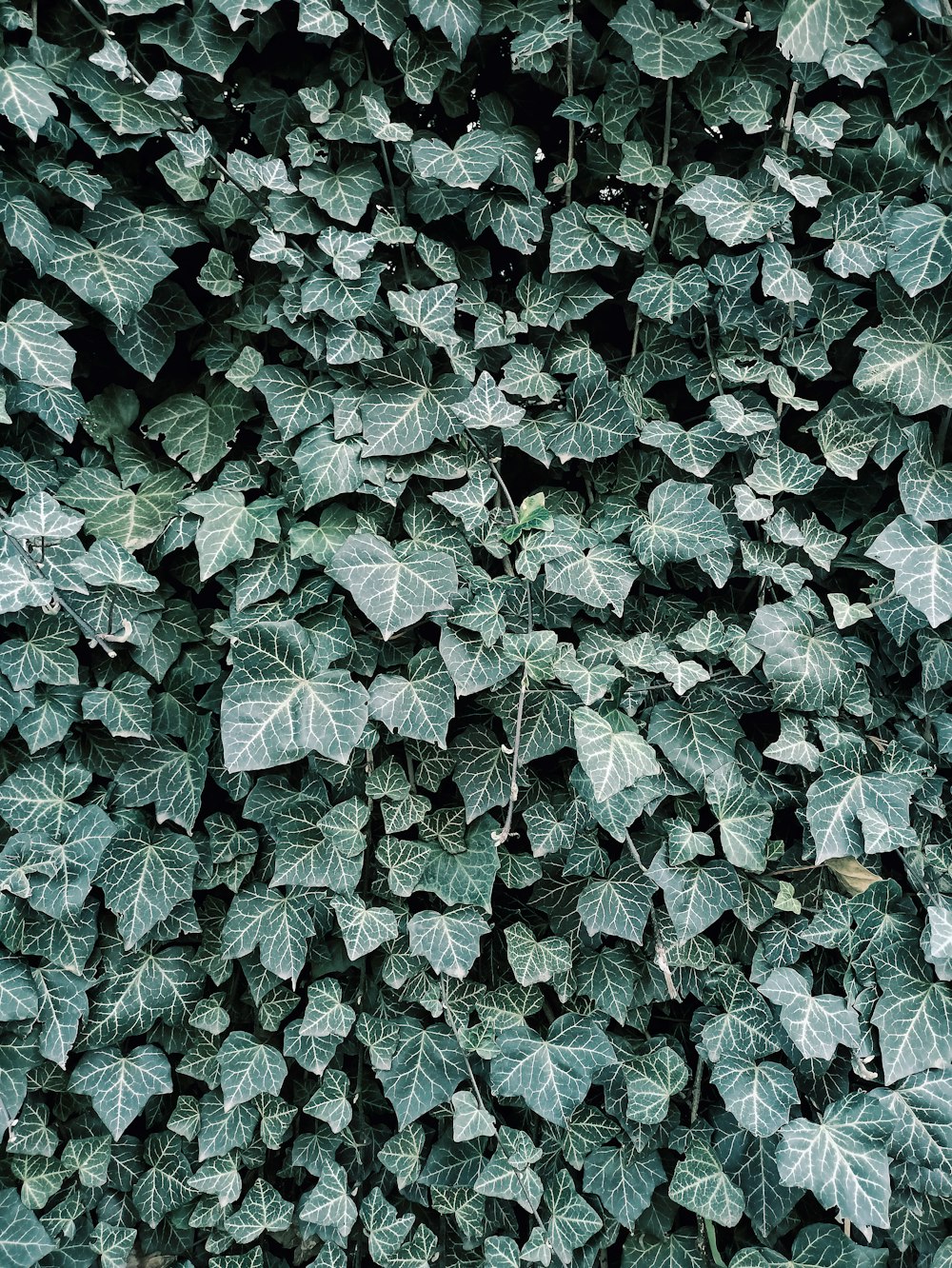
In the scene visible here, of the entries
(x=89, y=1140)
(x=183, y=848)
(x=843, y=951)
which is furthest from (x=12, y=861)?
(x=843, y=951)

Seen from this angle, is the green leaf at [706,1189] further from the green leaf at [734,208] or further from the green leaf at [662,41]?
the green leaf at [662,41]

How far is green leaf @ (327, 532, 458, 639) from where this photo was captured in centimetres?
164

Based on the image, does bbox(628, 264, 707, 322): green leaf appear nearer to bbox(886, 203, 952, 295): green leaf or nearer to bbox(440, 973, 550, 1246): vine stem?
bbox(886, 203, 952, 295): green leaf

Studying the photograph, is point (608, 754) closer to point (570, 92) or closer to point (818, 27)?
point (570, 92)

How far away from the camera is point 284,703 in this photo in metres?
1.67

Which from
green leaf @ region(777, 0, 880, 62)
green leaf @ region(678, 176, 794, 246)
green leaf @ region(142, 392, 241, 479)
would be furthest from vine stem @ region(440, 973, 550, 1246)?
green leaf @ region(777, 0, 880, 62)

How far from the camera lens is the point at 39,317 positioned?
5.29ft

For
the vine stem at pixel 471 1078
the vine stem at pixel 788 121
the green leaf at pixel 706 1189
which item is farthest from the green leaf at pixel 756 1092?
the vine stem at pixel 788 121

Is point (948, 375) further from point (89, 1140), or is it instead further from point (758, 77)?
point (89, 1140)

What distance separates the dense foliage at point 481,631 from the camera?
5.39 feet

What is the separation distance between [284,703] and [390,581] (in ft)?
1.07

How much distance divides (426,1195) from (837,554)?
5.64ft

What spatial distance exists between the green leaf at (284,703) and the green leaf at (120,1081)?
0.75 metres

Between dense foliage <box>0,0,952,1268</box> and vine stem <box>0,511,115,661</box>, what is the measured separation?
0.04 feet
